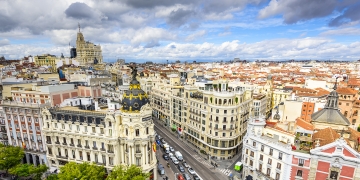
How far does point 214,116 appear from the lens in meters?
83.4

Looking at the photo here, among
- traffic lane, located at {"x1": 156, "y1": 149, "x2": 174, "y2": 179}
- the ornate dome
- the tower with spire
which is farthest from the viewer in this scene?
traffic lane, located at {"x1": 156, "y1": 149, "x2": 174, "y2": 179}

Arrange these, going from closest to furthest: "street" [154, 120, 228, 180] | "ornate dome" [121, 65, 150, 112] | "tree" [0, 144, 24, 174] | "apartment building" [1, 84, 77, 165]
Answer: "ornate dome" [121, 65, 150, 112], "tree" [0, 144, 24, 174], "apartment building" [1, 84, 77, 165], "street" [154, 120, 228, 180]

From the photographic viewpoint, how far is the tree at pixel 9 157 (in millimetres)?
62625

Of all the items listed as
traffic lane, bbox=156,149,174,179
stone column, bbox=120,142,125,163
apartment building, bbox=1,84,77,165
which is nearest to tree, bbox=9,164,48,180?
apartment building, bbox=1,84,77,165

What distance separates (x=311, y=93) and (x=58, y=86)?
12339cm

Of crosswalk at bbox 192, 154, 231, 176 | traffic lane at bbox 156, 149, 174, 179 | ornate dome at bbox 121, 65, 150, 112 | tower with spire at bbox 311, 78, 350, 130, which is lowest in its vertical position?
crosswalk at bbox 192, 154, 231, 176

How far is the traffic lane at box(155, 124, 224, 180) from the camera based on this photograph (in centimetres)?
7448

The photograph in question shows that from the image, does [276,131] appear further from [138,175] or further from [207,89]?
[138,175]

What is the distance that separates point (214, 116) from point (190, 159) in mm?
20366

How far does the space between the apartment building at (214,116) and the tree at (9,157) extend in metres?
64.7

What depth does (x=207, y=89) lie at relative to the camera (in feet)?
291

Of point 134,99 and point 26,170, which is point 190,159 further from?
point 26,170

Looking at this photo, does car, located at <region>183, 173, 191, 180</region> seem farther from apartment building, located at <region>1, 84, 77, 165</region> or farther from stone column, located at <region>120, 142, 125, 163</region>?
apartment building, located at <region>1, 84, 77, 165</region>

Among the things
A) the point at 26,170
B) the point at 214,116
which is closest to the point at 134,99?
the point at 214,116
